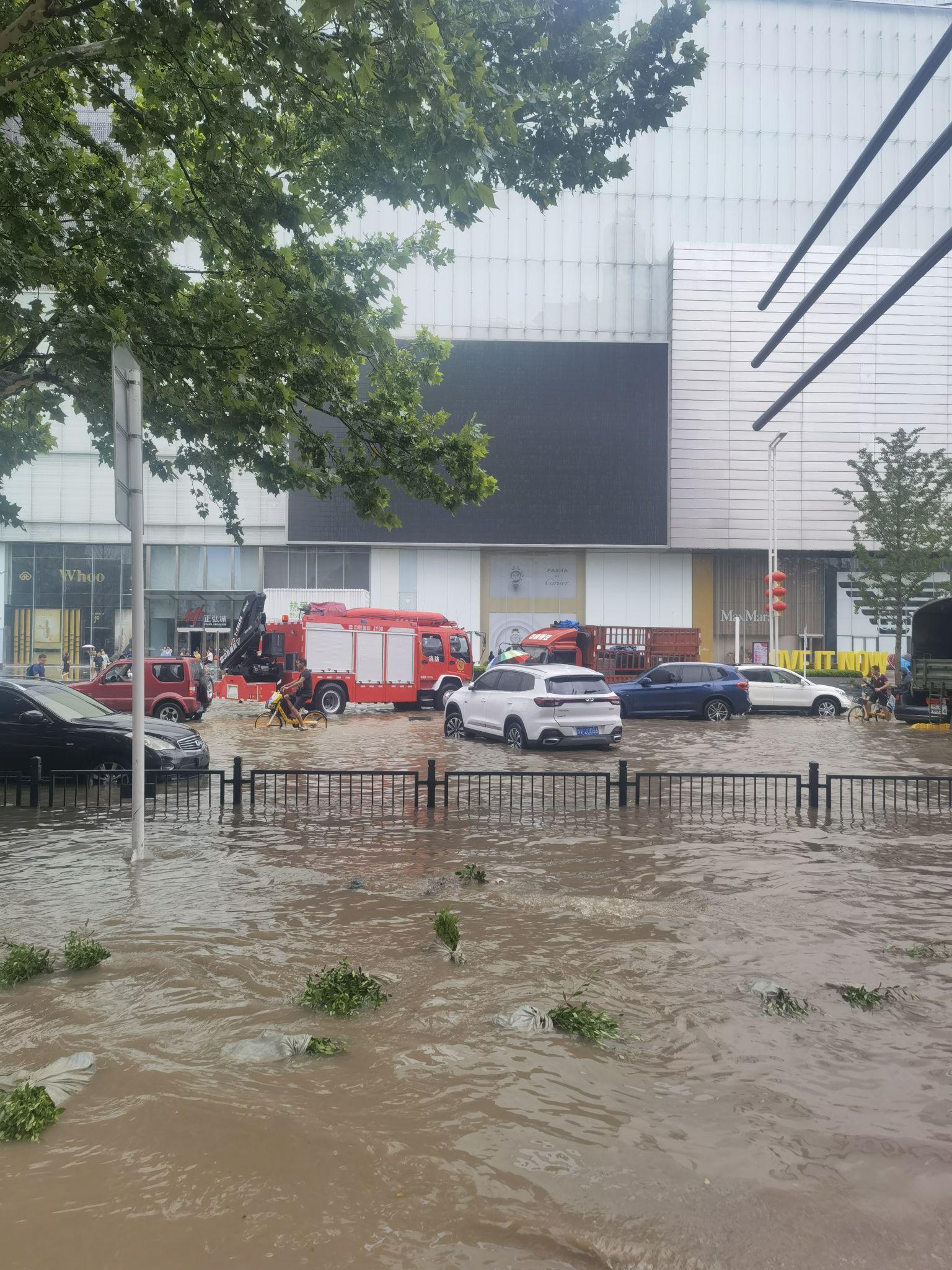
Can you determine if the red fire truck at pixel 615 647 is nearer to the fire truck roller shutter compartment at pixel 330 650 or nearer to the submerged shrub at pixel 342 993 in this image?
the fire truck roller shutter compartment at pixel 330 650

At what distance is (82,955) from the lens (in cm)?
563

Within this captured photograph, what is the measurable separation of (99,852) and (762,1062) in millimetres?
Answer: 6615

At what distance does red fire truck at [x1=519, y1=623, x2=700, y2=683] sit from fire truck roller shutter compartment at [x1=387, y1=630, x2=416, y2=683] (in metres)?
4.54

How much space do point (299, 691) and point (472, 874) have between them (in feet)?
68.7

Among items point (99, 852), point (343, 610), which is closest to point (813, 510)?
point (343, 610)

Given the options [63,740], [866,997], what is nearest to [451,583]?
[63,740]

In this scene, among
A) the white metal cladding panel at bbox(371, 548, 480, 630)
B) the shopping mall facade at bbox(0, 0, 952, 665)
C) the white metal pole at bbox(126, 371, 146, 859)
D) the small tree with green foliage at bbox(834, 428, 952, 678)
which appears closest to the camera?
the white metal pole at bbox(126, 371, 146, 859)

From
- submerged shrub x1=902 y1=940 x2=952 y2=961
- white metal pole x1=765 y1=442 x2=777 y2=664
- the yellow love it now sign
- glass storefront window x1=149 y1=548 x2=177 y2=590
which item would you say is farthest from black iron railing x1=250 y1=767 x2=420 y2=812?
the yellow love it now sign

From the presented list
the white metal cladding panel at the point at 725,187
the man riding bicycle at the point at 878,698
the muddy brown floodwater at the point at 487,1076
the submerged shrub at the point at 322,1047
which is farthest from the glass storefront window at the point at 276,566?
the submerged shrub at the point at 322,1047

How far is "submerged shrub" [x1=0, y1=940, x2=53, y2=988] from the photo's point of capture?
17.7 ft

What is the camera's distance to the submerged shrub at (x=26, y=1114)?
374cm

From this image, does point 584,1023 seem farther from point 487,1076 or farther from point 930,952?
point 930,952

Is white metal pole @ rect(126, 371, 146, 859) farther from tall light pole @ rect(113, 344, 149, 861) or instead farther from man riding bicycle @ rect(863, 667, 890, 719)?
man riding bicycle @ rect(863, 667, 890, 719)

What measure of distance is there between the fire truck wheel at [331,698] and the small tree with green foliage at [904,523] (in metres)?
22.8
